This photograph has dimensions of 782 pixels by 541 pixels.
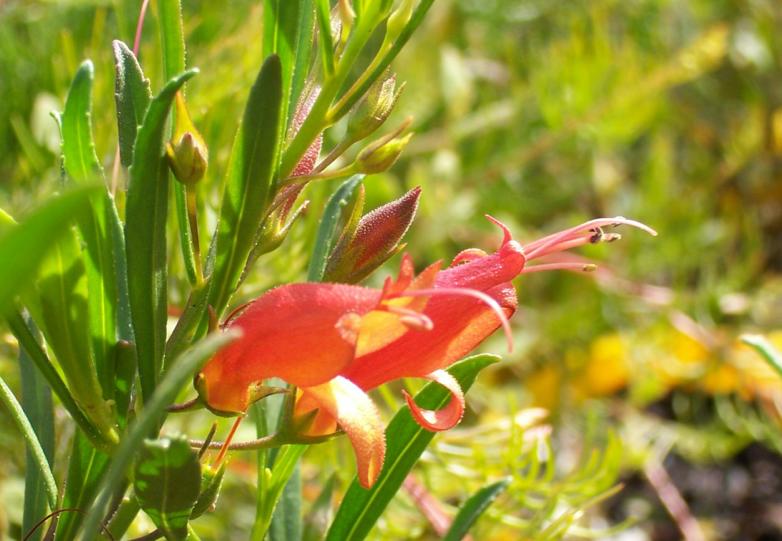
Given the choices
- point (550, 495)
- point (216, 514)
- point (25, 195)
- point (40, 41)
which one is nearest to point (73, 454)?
point (550, 495)

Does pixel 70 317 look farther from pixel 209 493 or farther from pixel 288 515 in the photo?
pixel 288 515

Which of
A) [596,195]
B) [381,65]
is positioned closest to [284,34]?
[381,65]

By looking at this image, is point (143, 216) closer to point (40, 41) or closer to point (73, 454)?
point (73, 454)

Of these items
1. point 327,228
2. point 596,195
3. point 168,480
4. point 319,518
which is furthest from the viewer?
point 596,195

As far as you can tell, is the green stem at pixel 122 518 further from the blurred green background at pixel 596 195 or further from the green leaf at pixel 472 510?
the blurred green background at pixel 596 195

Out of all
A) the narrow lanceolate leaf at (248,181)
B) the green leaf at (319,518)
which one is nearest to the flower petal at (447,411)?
the narrow lanceolate leaf at (248,181)

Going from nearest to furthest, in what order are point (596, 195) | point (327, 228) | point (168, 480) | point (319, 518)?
point (168, 480)
point (327, 228)
point (319, 518)
point (596, 195)

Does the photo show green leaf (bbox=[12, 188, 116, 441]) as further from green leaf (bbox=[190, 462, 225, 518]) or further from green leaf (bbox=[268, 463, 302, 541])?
green leaf (bbox=[268, 463, 302, 541])
